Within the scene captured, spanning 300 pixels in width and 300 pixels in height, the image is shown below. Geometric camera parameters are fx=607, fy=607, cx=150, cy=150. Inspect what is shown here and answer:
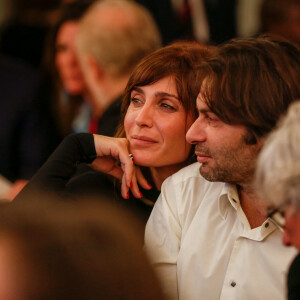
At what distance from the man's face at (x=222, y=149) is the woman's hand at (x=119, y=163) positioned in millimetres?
352

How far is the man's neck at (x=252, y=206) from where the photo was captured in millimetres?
1661

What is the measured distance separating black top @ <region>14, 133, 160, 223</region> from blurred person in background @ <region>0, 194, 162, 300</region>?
1067 mm

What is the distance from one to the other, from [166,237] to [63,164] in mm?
441

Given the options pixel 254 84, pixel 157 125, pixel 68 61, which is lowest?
pixel 68 61

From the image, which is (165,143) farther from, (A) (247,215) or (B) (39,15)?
(B) (39,15)

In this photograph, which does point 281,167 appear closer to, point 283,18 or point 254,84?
point 254,84

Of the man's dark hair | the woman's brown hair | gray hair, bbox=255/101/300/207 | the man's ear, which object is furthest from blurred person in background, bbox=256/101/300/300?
the man's ear

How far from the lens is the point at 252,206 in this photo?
169 centimetres

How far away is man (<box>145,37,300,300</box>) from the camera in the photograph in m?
1.58

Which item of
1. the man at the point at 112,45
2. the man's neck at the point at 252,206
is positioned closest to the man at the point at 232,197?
the man's neck at the point at 252,206

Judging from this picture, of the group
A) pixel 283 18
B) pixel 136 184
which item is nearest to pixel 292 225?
pixel 136 184

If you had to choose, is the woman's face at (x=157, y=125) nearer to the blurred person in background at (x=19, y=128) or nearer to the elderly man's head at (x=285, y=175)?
the elderly man's head at (x=285, y=175)

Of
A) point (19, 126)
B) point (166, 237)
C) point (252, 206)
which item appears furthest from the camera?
point (19, 126)

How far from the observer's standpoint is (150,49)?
9.43ft
